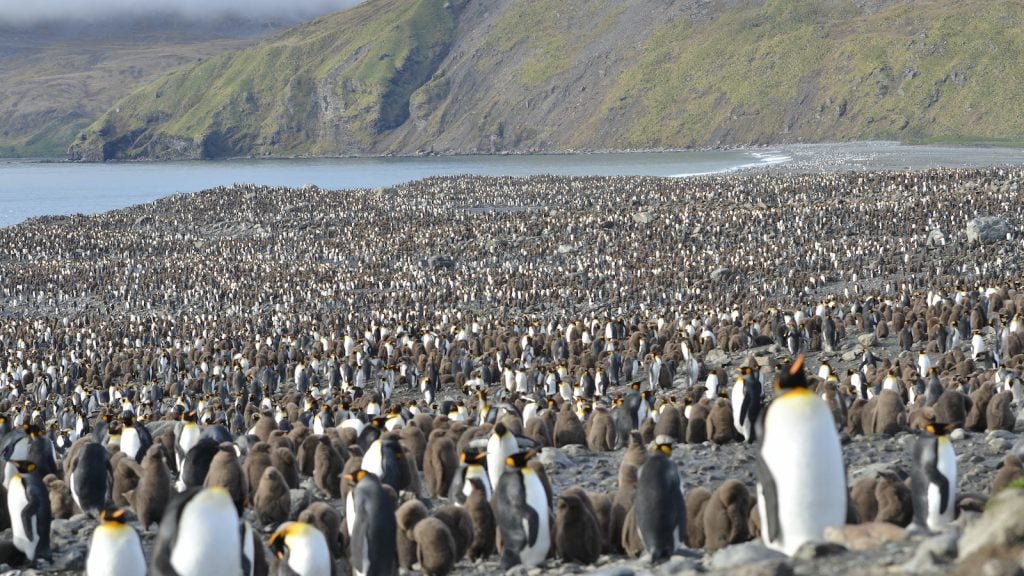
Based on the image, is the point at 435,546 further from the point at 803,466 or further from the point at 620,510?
the point at 803,466

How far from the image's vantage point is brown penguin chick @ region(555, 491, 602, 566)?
7879mm

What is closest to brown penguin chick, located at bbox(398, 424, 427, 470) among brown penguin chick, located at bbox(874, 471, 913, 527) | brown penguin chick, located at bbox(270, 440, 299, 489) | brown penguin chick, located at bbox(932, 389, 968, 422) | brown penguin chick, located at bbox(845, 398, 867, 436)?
brown penguin chick, located at bbox(270, 440, 299, 489)

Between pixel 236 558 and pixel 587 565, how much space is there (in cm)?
246

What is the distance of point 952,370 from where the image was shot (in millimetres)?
16156

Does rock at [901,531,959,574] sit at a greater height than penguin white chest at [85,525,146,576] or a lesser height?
greater

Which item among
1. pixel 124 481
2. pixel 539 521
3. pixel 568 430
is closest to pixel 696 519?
pixel 539 521

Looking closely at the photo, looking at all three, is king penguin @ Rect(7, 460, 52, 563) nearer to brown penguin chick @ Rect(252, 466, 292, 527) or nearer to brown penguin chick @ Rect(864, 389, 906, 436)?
brown penguin chick @ Rect(252, 466, 292, 527)

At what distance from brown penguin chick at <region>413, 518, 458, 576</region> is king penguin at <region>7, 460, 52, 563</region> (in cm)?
299

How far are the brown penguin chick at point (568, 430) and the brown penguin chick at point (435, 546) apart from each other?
509 cm

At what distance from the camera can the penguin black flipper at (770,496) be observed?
21.2ft

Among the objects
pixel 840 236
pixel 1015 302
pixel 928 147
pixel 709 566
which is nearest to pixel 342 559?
pixel 709 566

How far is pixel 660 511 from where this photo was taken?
7547 millimetres

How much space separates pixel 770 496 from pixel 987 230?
3174 cm

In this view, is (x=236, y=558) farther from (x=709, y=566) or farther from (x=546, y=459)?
(x=546, y=459)
